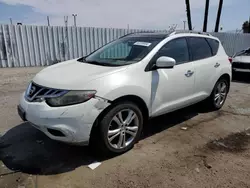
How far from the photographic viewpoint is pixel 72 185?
2502 mm

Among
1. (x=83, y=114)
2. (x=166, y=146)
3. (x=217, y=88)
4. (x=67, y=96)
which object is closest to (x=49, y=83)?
(x=67, y=96)

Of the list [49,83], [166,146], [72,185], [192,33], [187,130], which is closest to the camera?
[72,185]

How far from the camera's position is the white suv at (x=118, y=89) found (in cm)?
260

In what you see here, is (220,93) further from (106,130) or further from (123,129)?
(106,130)

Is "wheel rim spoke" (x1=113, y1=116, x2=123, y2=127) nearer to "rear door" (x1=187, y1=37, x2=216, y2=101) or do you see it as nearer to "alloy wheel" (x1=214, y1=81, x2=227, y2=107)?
"rear door" (x1=187, y1=37, x2=216, y2=101)

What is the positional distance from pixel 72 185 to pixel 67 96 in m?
1.01

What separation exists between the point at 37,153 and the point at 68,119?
3.24 ft

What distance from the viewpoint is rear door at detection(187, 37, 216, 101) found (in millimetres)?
4043

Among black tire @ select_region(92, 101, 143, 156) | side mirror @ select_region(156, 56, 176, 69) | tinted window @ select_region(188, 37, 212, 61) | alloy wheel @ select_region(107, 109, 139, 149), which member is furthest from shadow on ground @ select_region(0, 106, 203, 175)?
tinted window @ select_region(188, 37, 212, 61)

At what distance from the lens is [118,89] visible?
2789 millimetres

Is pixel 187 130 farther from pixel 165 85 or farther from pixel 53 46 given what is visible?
pixel 53 46

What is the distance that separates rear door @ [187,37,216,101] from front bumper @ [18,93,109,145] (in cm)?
210

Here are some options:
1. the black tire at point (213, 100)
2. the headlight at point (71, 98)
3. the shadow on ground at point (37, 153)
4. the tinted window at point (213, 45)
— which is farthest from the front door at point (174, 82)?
the headlight at point (71, 98)

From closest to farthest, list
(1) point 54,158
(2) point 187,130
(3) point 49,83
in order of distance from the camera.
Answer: (3) point 49,83, (1) point 54,158, (2) point 187,130
